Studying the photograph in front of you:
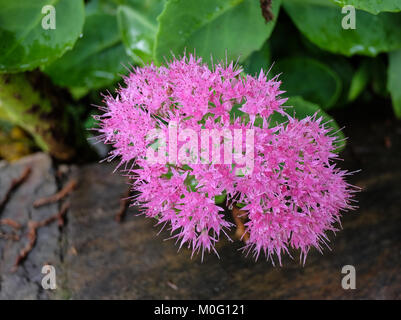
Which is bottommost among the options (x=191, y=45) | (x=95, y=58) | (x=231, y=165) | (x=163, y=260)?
(x=163, y=260)

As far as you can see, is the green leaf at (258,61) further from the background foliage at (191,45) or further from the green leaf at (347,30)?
the green leaf at (347,30)

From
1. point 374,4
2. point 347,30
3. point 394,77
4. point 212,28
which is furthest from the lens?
point 394,77

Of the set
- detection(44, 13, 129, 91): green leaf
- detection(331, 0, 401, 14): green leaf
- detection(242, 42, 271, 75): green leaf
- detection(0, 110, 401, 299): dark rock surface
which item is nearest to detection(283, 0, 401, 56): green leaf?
detection(242, 42, 271, 75): green leaf

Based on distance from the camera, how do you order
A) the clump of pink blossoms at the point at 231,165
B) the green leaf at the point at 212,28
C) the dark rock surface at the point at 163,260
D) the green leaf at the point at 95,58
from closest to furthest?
1. the clump of pink blossoms at the point at 231,165
2. the green leaf at the point at 212,28
3. the dark rock surface at the point at 163,260
4. the green leaf at the point at 95,58

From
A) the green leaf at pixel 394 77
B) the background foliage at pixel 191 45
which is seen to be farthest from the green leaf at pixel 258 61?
the green leaf at pixel 394 77

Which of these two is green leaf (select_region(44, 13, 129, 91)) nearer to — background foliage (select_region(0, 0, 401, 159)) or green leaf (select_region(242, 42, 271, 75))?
background foliage (select_region(0, 0, 401, 159))

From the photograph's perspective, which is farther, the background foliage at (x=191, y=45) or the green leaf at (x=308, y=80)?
the green leaf at (x=308, y=80)

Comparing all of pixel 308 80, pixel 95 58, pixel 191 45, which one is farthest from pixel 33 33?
pixel 308 80

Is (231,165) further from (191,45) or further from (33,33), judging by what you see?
(33,33)

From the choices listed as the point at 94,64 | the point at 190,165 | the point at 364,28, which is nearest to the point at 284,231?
the point at 190,165
